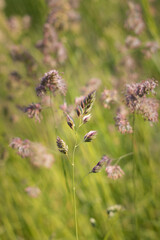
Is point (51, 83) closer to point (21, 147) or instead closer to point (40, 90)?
point (40, 90)

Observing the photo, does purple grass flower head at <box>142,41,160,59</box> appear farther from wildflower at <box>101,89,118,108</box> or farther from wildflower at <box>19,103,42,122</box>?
wildflower at <box>19,103,42,122</box>

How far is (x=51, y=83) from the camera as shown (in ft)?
3.61

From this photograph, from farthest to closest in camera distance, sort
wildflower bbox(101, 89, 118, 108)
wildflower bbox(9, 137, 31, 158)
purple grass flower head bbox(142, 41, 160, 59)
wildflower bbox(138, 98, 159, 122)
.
A: purple grass flower head bbox(142, 41, 160, 59)
wildflower bbox(101, 89, 118, 108)
wildflower bbox(9, 137, 31, 158)
wildflower bbox(138, 98, 159, 122)

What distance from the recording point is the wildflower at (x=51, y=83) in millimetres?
1068

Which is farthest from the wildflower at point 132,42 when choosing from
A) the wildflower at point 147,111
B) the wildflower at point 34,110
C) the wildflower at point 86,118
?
the wildflower at point 86,118

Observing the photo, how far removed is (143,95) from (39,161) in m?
1.00

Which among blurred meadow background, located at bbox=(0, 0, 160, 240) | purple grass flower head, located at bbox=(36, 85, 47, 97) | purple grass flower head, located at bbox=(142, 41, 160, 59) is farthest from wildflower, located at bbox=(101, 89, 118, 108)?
purple grass flower head, located at bbox=(142, 41, 160, 59)

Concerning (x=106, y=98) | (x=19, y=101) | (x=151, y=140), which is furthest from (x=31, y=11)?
(x=106, y=98)

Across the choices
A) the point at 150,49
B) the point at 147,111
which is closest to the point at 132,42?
the point at 150,49

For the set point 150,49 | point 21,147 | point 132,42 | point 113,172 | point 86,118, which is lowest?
point 113,172

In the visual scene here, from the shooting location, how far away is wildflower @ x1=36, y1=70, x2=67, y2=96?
3.51ft

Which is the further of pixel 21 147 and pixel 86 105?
pixel 21 147

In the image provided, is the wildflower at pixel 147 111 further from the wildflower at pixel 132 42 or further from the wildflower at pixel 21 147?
the wildflower at pixel 132 42

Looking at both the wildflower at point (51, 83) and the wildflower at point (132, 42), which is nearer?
the wildflower at point (51, 83)
